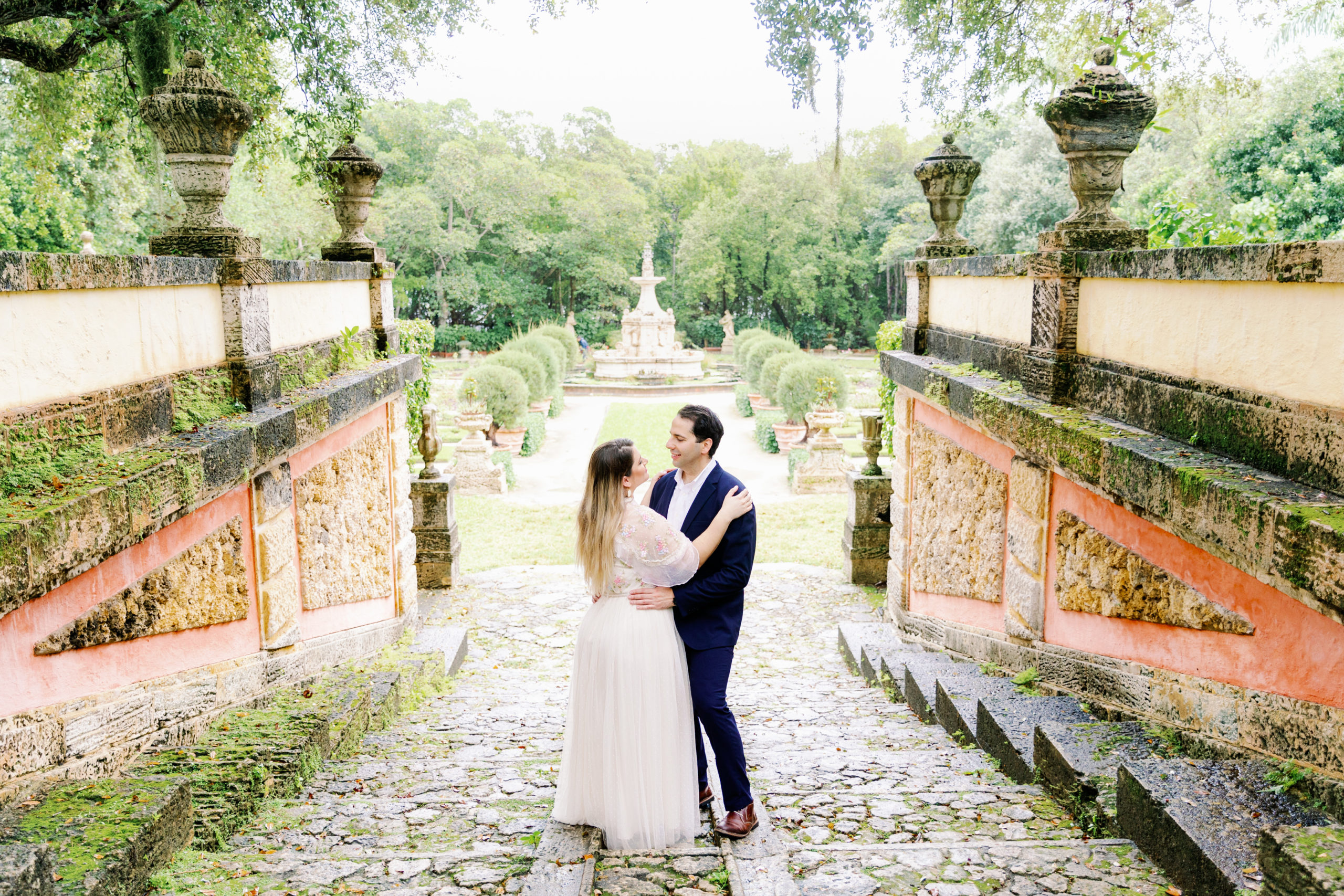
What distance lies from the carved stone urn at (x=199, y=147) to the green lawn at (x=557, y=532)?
246 inches

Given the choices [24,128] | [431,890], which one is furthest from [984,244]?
[431,890]

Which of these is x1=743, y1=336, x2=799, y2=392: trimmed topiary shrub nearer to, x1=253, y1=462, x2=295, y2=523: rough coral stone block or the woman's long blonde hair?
x1=253, y1=462, x2=295, y2=523: rough coral stone block

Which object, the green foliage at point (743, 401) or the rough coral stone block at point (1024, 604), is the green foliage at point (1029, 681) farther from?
the green foliage at point (743, 401)

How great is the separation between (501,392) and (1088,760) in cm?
1604

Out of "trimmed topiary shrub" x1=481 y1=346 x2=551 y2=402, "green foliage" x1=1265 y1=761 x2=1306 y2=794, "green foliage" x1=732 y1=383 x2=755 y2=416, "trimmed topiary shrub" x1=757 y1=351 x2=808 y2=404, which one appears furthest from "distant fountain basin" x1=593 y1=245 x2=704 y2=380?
"green foliage" x1=1265 y1=761 x2=1306 y2=794

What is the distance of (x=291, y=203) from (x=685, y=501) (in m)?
31.0

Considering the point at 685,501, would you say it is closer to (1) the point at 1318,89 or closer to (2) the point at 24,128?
(2) the point at 24,128

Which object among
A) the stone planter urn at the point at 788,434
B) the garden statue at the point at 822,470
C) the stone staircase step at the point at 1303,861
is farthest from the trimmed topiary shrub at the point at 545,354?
the stone staircase step at the point at 1303,861

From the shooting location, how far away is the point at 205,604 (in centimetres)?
419

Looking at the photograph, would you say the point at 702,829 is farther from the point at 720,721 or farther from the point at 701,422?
the point at 701,422

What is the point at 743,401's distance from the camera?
2505 centimetres

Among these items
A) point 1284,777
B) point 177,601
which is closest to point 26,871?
point 177,601

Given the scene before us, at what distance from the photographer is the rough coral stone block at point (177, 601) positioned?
10.8 ft

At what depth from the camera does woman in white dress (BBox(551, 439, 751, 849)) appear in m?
3.38
